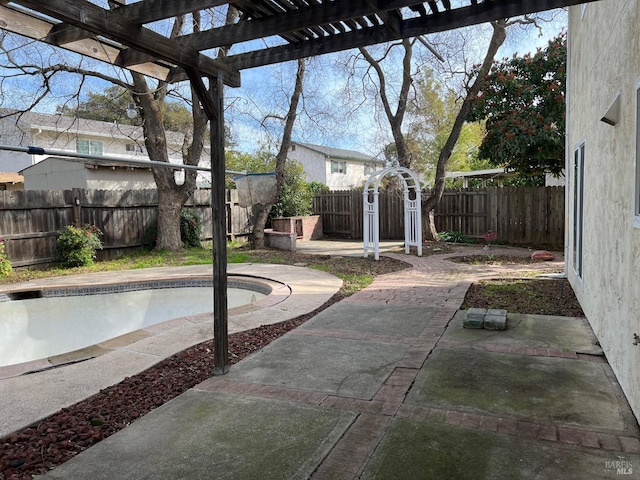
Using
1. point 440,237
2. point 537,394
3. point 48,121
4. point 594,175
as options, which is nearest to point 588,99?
point 594,175

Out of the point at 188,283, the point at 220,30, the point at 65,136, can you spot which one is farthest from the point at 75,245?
the point at 65,136

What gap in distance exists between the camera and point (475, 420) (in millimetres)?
2949

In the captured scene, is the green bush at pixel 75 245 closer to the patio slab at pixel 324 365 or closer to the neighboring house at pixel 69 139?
the neighboring house at pixel 69 139

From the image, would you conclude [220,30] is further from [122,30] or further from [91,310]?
[91,310]

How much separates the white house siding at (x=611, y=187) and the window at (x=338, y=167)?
2813 cm

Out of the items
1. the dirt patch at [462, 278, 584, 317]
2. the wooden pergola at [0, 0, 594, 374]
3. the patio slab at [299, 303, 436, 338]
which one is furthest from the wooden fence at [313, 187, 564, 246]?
the wooden pergola at [0, 0, 594, 374]

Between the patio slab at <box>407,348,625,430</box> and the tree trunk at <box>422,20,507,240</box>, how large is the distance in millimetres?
10140

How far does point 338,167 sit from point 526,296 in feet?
93.8

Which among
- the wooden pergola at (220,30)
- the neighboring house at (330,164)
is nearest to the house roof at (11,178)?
the neighboring house at (330,164)

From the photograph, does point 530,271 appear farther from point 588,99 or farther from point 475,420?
point 475,420

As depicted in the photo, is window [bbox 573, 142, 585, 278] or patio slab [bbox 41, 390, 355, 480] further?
window [bbox 573, 142, 585, 278]

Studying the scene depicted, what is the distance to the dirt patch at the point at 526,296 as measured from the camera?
19.3ft

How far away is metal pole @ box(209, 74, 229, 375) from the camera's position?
3.86 m

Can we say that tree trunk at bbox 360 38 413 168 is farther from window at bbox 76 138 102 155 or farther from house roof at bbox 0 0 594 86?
window at bbox 76 138 102 155
